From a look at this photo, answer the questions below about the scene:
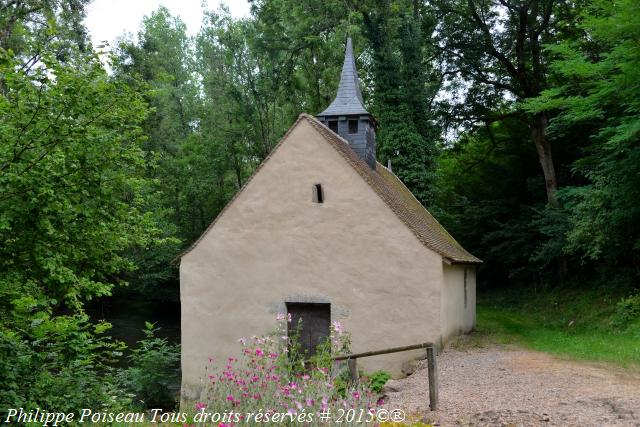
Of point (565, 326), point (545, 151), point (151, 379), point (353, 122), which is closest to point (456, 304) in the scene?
point (565, 326)

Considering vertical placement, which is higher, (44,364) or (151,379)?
(44,364)

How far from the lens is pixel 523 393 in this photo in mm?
8461

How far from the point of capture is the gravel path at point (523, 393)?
23.5ft

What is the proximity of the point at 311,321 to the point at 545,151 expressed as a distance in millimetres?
15777

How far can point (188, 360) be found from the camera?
46.5ft

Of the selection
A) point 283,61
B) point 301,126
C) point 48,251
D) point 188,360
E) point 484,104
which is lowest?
point 188,360

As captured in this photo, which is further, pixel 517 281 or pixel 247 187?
pixel 517 281

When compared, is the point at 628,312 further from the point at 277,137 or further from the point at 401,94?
the point at 277,137

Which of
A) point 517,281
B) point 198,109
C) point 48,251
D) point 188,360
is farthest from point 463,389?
point 198,109

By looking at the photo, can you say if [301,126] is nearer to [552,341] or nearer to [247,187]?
[247,187]

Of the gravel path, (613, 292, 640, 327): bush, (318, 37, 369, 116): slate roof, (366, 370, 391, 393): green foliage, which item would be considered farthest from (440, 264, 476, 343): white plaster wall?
(318, 37, 369, 116): slate roof

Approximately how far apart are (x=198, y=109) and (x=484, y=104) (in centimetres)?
1567

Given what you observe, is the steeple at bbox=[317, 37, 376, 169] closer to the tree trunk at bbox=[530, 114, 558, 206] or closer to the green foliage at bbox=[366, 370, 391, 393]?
the green foliage at bbox=[366, 370, 391, 393]

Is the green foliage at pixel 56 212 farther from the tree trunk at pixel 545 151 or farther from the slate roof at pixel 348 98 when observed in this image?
the tree trunk at pixel 545 151
